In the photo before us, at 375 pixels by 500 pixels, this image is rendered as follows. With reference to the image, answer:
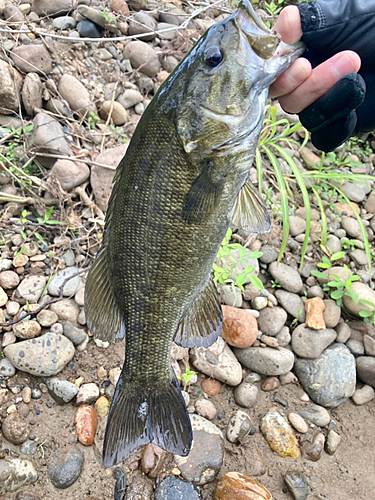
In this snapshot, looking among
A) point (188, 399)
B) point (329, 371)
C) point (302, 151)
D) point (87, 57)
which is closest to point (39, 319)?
point (188, 399)

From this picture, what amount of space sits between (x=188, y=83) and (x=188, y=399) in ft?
6.70

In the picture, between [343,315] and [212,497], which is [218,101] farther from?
[343,315]

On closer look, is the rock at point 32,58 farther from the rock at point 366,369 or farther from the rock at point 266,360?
the rock at point 366,369

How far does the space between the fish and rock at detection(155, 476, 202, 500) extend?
0.71 metres

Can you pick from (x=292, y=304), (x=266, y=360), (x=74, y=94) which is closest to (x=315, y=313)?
(x=292, y=304)

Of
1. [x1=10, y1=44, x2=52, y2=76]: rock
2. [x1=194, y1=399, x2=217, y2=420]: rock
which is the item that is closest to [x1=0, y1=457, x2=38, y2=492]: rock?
[x1=194, y1=399, x2=217, y2=420]: rock

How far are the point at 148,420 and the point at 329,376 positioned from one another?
168 centimetres

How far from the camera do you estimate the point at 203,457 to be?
8.04ft

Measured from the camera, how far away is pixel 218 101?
1445 mm

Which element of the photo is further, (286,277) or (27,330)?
(286,277)

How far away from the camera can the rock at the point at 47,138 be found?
3.29 metres

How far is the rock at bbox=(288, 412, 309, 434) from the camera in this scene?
276 centimetres

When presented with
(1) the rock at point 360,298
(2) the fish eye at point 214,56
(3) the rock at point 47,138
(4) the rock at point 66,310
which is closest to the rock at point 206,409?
(4) the rock at point 66,310

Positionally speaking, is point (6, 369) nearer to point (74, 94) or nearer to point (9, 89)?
point (9, 89)
